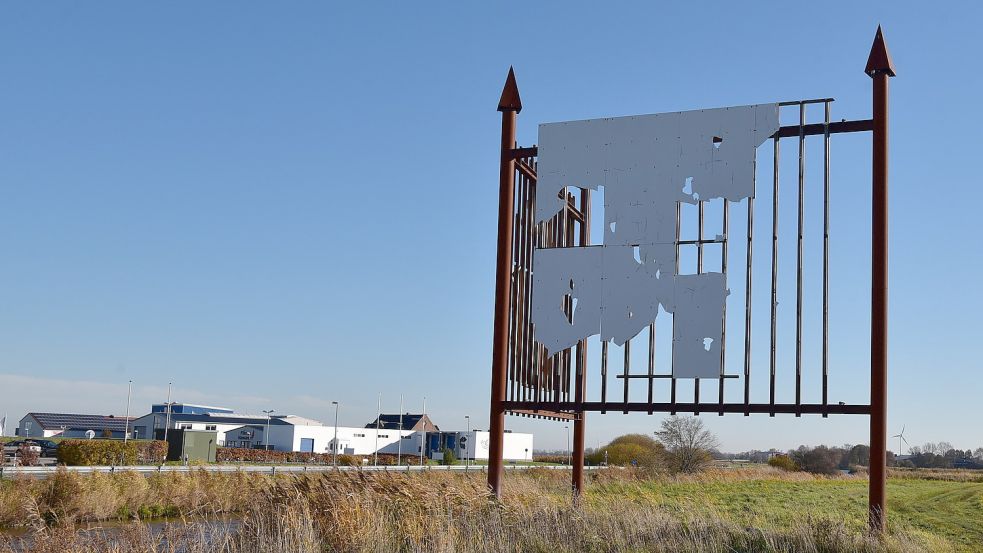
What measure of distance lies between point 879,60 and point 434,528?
972cm

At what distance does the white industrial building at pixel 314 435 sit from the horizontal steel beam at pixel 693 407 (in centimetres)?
6029

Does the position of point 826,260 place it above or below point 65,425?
above

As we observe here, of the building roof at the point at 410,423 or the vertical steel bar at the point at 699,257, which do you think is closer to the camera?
the vertical steel bar at the point at 699,257

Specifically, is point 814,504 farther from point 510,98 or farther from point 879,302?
point 510,98

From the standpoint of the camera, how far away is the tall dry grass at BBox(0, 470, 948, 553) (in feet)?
38.3

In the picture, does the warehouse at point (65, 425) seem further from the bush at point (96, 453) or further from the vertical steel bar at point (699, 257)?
the vertical steel bar at point (699, 257)

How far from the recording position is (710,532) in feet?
43.6

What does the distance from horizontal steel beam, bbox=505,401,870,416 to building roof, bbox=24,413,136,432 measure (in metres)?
87.4

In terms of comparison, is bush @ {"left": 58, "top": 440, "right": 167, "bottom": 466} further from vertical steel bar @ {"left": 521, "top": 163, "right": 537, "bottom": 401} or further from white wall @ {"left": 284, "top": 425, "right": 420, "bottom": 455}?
white wall @ {"left": 284, "top": 425, "right": 420, "bottom": 455}

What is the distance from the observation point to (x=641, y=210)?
1609 centimetres

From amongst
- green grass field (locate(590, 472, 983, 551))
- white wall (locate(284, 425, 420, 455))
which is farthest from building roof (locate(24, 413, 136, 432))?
green grass field (locate(590, 472, 983, 551))

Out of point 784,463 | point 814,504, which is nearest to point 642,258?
point 814,504

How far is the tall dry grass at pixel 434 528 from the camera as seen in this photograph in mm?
11672

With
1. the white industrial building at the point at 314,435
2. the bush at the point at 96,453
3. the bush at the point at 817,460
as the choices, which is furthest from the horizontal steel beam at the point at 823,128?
the white industrial building at the point at 314,435
